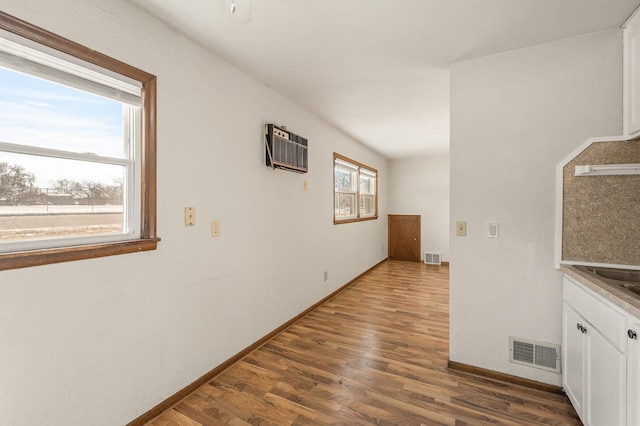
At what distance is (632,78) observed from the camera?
180cm

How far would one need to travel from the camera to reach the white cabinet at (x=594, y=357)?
1.32 m

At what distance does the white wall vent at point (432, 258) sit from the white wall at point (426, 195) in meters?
0.10

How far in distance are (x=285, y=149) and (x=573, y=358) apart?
2803mm

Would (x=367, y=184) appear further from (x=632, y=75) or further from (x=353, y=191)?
(x=632, y=75)

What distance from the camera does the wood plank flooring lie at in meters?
1.85

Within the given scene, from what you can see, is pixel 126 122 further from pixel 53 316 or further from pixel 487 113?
pixel 487 113

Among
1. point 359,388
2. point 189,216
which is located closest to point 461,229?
point 359,388

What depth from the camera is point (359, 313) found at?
12.0ft

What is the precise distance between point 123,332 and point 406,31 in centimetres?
263

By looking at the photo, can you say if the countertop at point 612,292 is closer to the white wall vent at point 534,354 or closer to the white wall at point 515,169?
the white wall at point 515,169

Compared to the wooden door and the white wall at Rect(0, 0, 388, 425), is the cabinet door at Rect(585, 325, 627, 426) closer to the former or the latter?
the white wall at Rect(0, 0, 388, 425)

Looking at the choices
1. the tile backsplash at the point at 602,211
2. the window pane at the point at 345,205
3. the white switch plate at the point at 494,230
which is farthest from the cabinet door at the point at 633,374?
the window pane at the point at 345,205

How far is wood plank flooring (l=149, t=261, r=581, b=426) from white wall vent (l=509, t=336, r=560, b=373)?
198 millimetres

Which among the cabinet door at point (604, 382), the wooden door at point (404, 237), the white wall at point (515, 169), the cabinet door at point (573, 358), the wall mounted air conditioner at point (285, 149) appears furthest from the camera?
the wooden door at point (404, 237)
